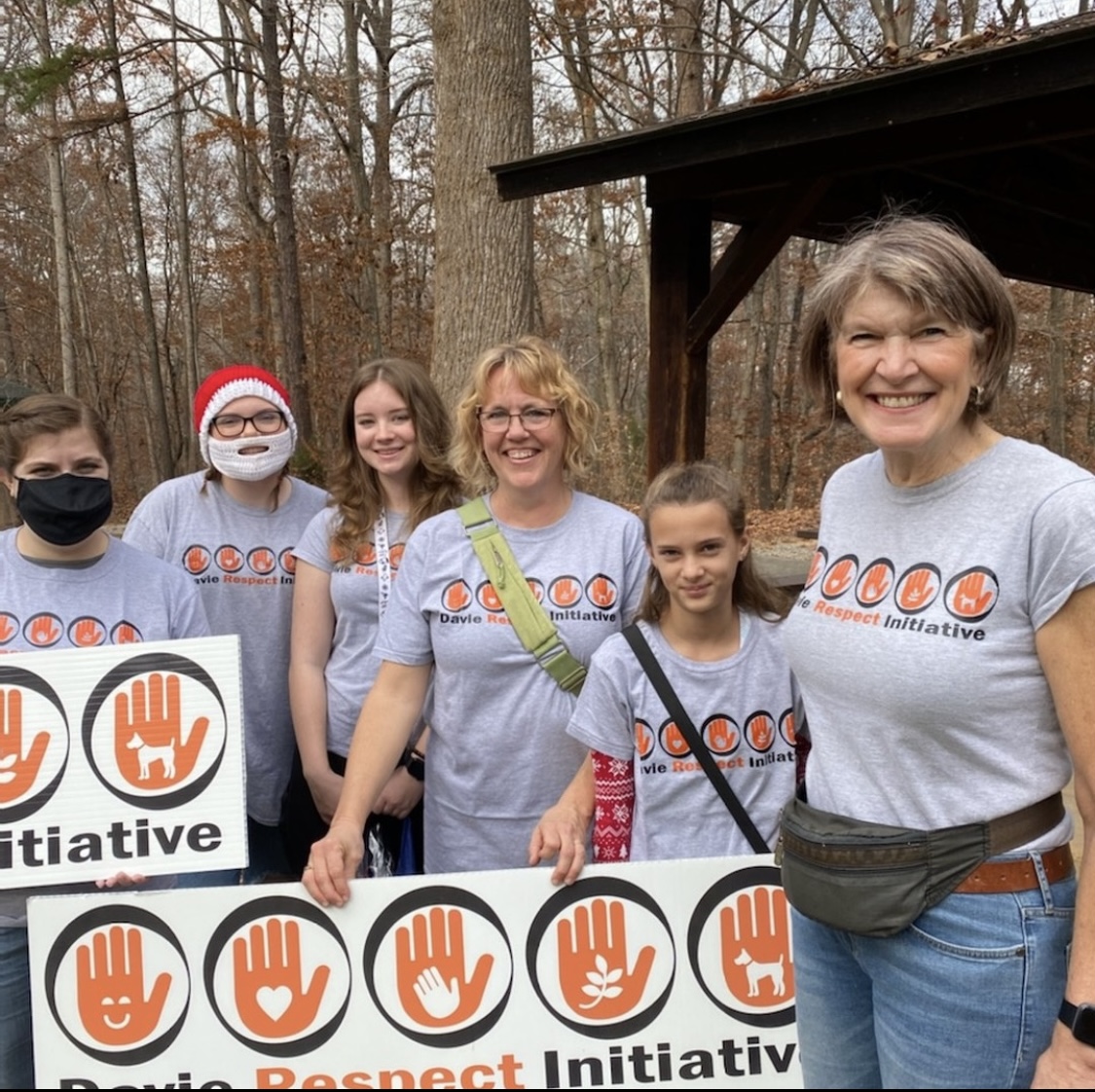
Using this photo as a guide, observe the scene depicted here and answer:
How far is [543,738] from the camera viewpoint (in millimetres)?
2469

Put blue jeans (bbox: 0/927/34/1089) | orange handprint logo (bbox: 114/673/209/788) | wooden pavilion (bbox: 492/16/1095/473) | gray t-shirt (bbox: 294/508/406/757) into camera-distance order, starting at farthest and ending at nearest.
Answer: wooden pavilion (bbox: 492/16/1095/473), gray t-shirt (bbox: 294/508/406/757), orange handprint logo (bbox: 114/673/209/788), blue jeans (bbox: 0/927/34/1089)

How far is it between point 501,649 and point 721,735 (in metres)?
0.55

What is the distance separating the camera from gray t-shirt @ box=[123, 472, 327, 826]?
3059 millimetres

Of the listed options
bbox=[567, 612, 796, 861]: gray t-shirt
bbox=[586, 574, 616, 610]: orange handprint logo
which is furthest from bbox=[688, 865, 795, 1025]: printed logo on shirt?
bbox=[586, 574, 616, 610]: orange handprint logo

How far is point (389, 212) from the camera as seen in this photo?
20.5 metres

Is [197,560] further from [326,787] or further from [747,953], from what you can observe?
[747,953]

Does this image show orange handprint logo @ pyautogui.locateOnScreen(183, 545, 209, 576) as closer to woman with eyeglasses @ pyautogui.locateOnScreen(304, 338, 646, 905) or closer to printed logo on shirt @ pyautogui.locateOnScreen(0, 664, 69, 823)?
printed logo on shirt @ pyautogui.locateOnScreen(0, 664, 69, 823)

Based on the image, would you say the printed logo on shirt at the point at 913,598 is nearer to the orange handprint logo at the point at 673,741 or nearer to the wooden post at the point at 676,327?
the orange handprint logo at the point at 673,741

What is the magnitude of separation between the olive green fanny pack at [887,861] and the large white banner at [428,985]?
2.35ft

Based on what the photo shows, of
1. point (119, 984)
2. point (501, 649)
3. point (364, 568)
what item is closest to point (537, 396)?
point (501, 649)

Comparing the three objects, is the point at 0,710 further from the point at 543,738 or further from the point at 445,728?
the point at 543,738

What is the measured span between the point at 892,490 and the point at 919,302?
0.29 meters

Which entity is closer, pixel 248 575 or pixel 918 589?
pixel 918 589

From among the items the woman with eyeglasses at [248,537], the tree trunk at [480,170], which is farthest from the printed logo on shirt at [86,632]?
the tree trunk at [480,170]
